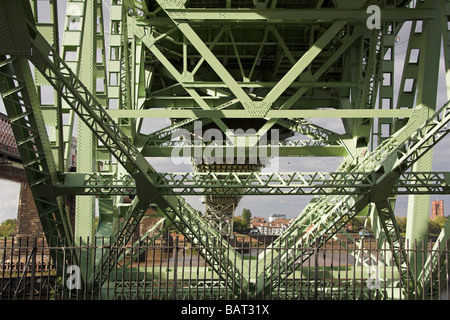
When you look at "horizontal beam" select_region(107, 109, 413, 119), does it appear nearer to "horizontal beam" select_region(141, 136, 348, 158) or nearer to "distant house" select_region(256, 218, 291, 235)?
"horizontal beam" select_region(141, 136, 348, 158)

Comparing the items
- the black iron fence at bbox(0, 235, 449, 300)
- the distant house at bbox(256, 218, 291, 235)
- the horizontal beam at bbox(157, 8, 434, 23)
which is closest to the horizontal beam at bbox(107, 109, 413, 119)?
the horizontal beam at bbox(157, 8, 434, 23)

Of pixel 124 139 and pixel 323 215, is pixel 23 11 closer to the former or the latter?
pixel 124 139

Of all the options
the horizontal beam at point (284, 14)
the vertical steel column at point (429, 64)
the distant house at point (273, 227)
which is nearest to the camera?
the vertical steel column at point (429, 64)

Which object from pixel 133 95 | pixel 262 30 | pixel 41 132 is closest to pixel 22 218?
pixel 133 95

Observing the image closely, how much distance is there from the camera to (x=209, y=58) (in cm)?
1356

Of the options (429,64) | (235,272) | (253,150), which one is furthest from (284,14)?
(235,272)

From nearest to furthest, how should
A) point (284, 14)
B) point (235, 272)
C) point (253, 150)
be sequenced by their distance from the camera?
point (284, 14)
point (235, 272)
point (253, 150)

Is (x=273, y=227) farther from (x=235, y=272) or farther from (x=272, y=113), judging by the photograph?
(x=272, y=113)

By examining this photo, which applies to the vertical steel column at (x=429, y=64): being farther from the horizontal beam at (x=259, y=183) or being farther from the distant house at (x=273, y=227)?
the distant house at (x=273, y=227)

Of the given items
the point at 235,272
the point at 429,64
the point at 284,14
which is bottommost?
the point at 235,272

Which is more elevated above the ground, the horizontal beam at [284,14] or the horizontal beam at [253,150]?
the horizontal beam at [284,14]

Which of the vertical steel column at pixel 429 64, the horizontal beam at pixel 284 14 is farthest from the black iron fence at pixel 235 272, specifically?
the horizontal beam at pixel 284 14

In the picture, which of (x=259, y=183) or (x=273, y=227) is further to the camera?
(x=273, y=227)
